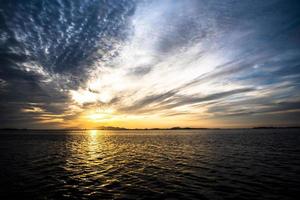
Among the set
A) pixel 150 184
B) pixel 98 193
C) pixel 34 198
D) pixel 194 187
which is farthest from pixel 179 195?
pixel 34 198

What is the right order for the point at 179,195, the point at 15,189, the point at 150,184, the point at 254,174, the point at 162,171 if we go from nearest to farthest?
the point at 179,195 < the point at 15,189 < the point at 150,184 < the point at 254,174 < the point at 162,171

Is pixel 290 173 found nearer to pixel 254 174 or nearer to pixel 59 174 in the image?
pixel 254 174

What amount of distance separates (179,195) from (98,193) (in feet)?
22.3

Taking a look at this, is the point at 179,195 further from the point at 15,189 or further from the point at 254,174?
the point at 15,189

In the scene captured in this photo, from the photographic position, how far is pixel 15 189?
49.4ft

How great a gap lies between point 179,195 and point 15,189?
14599 millimetres

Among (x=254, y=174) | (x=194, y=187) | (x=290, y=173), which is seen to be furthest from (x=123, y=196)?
(x=290, y=173)

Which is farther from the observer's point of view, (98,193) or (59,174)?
(59,174)

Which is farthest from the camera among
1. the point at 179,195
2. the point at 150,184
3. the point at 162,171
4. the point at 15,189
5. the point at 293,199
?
the point at 162,171

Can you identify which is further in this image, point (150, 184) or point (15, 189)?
point (150, 184)

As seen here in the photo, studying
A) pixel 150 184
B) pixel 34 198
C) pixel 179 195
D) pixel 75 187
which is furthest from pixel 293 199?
pixel 34 198

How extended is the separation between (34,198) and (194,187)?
43.8 feet

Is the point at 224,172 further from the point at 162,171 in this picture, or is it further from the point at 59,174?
the point at 59,174

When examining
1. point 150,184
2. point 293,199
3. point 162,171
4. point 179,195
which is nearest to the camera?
point 293,199
